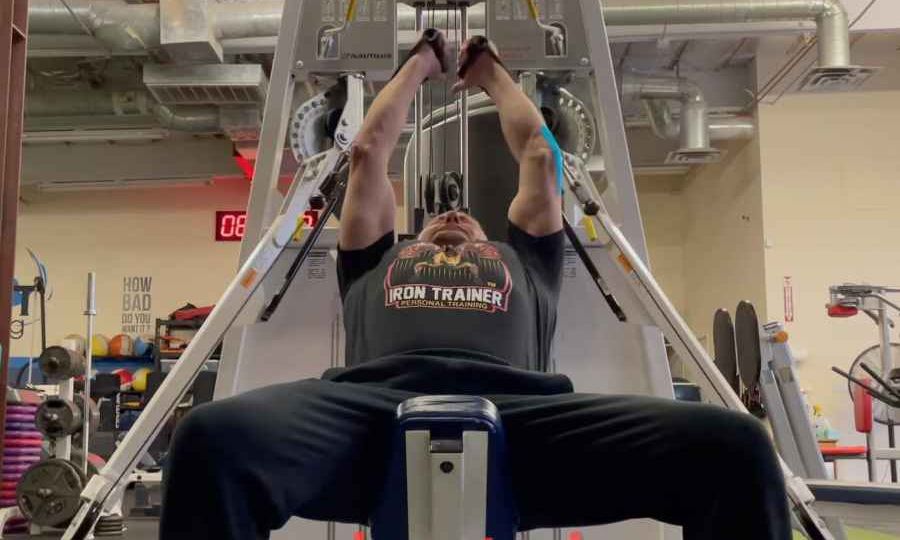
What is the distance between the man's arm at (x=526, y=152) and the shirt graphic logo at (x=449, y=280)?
202 millimetres

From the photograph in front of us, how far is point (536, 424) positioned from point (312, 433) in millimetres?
325

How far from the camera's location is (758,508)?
114cm

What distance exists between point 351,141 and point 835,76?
572 centimetres

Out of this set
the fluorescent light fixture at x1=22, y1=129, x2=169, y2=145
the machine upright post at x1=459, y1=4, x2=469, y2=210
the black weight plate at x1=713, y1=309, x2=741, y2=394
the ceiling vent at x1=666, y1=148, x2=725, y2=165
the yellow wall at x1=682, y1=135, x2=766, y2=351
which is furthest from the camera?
the fluorescent light fixture at x1=22, y1=129, x2=169, y2=145

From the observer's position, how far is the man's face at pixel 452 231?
6.73 ft

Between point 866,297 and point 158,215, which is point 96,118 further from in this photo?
point 866,297

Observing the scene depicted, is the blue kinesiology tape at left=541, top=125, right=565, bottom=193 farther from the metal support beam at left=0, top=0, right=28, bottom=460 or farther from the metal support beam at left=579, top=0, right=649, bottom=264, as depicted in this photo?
the metal support beam at left=0, top=0, right=28, bottom=460

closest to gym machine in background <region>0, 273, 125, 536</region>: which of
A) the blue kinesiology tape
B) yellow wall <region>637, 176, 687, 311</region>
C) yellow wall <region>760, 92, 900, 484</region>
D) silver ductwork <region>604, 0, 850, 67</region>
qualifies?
the blue kinesiology tape

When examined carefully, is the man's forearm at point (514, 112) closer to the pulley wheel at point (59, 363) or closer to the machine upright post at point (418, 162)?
the machine upright post at point (418, 162)

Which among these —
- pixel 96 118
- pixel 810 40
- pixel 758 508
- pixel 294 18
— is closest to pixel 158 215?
pixel 96 118

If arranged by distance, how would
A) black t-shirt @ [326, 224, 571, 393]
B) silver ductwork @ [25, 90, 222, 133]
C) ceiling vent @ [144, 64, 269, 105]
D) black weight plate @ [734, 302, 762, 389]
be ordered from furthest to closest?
silver ductwork @ [25, 90, 222, 133]
ceiling vent @ [144, 64, 269, 105]
black weight plate @ [734, 302, 762, 389]
black t-shirt @ [326, 224, 571, 393]

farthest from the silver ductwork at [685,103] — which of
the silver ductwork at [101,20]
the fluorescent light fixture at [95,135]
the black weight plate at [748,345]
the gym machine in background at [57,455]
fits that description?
the gym machine in background at [57,455]

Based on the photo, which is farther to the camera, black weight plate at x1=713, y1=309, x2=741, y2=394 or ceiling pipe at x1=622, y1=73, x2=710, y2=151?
ceiling pipe at x1=622, y1=73, x2=710, y2=151

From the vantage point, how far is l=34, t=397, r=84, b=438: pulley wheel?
4.53 m
